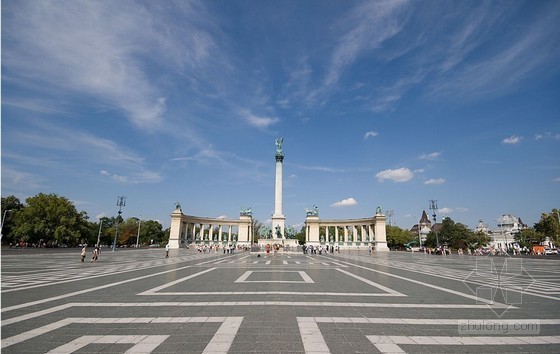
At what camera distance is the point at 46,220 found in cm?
6681

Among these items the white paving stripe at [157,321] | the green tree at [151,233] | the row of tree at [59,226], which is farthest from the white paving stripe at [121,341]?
the green tree at [151,233]

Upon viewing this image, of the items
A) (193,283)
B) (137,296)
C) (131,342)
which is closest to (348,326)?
(131,342)

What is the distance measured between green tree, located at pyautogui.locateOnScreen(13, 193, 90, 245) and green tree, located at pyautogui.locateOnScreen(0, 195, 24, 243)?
8.64 feet

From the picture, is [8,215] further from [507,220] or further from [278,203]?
[507,220]

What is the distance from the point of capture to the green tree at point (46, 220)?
64787 millimetres

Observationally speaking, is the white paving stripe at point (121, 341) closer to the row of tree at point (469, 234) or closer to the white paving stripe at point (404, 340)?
the white paving stripe at point (404, 340)

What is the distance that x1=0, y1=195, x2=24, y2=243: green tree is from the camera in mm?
68938

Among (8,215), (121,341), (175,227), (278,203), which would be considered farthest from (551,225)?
(8,215)

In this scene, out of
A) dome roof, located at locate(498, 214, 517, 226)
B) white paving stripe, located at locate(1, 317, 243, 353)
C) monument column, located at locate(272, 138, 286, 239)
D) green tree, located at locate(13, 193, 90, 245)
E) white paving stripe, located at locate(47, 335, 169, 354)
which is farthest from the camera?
dome roof, located at locate(498, 214, 517, 226)

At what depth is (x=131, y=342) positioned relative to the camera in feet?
19.6

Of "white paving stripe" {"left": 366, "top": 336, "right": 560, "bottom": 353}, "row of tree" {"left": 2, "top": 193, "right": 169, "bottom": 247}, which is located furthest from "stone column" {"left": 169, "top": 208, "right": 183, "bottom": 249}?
"white paving stripe" {"left": 366, "top": 336, "right": 560, "bottom": 353}

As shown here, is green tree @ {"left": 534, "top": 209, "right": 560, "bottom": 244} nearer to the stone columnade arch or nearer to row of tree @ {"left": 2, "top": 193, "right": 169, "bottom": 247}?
the stone columnade arch

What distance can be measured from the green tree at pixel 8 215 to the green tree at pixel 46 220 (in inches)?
104

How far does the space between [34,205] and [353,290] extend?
258 feet
